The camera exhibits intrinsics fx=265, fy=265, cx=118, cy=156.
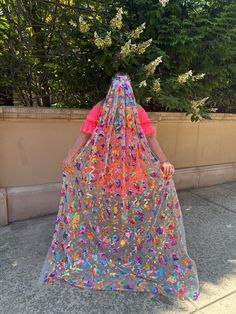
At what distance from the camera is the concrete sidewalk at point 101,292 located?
1.89 m

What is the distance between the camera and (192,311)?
1.89 meters

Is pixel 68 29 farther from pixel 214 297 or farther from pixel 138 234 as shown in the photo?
pixel 214 297

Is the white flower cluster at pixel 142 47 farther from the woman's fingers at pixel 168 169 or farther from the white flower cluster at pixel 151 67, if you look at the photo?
the woman's fingers at pixel 168 169

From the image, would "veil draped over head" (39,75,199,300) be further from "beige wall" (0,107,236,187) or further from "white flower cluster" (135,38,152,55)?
"beige wall" (0,107,236,187)

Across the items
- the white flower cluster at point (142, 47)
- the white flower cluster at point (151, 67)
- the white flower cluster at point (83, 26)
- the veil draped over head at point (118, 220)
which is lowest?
the veil draped over head at point (118, 220)

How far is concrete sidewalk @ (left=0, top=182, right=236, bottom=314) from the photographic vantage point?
1892 mm

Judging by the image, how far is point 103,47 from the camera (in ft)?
8.80

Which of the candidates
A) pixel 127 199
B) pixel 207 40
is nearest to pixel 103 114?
pixel 127 199

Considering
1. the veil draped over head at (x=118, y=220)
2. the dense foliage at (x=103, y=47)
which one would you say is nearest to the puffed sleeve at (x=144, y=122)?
the veil draped over head at (x=118, y=220)

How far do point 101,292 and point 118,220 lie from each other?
1.89 ft

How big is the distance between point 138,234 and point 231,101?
347 centimetres

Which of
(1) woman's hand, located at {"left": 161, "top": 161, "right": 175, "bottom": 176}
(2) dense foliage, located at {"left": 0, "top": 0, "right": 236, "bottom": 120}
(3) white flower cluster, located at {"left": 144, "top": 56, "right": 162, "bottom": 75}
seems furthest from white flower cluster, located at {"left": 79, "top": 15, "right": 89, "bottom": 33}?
(1) woman's hand, located at {"left": 161, "top": 161, "right": 175, "bottom": 176}

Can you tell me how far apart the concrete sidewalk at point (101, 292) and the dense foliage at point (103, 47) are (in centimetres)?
146

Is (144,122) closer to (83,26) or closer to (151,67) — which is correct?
(151,67)
